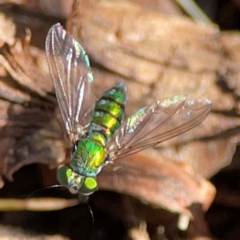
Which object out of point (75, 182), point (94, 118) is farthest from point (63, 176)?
point (94, 118)

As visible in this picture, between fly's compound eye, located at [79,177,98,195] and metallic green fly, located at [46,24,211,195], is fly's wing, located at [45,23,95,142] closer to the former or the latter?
metallic green fly, located at [46,24,211,195]

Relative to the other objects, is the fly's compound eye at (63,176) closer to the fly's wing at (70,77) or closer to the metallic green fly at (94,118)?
the metallic green fly at (94,118)

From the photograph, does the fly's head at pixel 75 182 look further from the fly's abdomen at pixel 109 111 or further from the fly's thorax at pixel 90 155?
the fly's abdomen at pixel 109 111

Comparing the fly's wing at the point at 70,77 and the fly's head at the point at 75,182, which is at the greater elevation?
the fly's wing at the point at 70,77

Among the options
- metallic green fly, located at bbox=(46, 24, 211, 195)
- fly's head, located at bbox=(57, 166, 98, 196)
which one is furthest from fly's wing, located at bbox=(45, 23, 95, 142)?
fly's head, located at bbox=(57, 166, 98, 196)

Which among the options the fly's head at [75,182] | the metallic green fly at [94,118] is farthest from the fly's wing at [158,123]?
the fly's head at [75,182]

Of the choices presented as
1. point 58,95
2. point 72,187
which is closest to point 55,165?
point 72,187

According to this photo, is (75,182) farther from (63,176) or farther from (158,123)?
(158,123)
